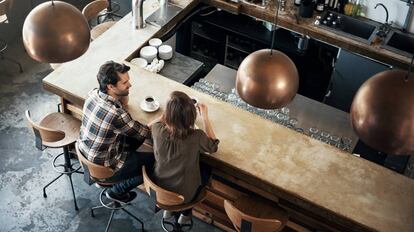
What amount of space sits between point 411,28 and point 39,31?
402 centimetres

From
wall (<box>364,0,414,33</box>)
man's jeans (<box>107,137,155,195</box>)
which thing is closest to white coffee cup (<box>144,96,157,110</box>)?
man's jeans (<box>107,137,155,195</box>)

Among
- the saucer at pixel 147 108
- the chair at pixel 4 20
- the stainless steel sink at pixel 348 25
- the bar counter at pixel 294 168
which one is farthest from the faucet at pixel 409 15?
the chair at pixel 4 20

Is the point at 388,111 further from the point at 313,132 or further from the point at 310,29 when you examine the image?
the point at 310,29

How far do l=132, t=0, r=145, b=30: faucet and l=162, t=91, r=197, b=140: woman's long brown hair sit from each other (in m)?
1.68

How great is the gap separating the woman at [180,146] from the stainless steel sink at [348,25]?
2.22 metres

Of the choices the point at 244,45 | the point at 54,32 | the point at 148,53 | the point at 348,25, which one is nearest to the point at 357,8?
the point at 348,25

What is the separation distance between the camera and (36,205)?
15.4ft

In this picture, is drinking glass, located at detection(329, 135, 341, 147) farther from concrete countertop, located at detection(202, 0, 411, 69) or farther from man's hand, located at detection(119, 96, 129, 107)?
man's hand, located at detection(119, 96, 129, 107)

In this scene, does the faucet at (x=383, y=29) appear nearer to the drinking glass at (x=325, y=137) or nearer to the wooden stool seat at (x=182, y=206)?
the drinking glass at (x=325, y=137)

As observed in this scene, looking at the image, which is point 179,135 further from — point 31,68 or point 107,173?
point 31,68

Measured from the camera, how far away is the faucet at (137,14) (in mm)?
4875

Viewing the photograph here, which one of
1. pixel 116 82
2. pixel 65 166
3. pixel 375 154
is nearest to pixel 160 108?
pixel 116 82

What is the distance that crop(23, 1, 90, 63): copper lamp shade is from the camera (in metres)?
2.69

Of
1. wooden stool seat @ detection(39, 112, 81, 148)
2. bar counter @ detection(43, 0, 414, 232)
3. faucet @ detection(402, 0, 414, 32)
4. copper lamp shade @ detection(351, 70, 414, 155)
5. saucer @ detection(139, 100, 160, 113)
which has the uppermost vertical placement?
copper lamp shade @ detection(351, 70, 414, 155)
